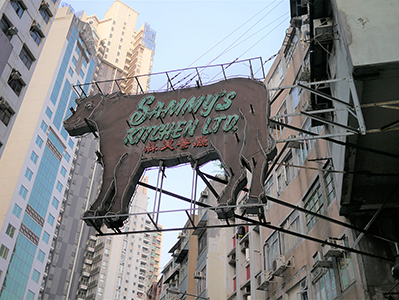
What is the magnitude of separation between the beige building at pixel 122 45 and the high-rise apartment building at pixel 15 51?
11786 centimetres

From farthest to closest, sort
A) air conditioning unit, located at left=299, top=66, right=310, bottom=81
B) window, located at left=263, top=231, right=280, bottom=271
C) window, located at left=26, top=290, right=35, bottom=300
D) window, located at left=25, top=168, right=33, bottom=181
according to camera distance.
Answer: window, located at left=25, top=168, right=33, bottom=181 < window, located at left=26, top=290, right=35, bottom=300 < window, located at left=263, top=231, right=280, bottom=271 < air conditioning unit, located at left=299, top=66, right=310, bottom=81

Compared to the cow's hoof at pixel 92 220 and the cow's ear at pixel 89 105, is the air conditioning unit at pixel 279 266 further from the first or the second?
the cow's ear at pixel 89 105

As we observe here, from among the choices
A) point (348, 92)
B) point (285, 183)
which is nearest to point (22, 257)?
point (285, 183)

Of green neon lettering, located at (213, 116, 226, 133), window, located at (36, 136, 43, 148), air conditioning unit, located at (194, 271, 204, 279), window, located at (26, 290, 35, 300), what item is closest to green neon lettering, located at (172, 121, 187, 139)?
green neon lettering, located at (213, 116, 226, 133)

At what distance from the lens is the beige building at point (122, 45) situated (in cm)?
16550

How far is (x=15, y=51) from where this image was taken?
3906cm

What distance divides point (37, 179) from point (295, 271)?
1972 inches

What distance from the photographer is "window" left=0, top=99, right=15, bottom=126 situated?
122ft

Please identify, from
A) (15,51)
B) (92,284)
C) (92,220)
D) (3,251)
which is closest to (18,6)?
(15,51)

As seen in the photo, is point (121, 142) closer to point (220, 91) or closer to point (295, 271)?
point (220, 91)

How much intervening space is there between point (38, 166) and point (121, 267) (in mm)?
57909

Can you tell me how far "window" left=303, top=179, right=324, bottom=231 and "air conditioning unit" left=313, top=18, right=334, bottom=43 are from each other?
726 cm

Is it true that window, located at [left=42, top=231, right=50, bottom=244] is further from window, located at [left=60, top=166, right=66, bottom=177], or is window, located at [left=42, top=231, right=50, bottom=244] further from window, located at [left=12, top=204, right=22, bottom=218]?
window, located at [left=60, top=166, right=66, bottom=177]

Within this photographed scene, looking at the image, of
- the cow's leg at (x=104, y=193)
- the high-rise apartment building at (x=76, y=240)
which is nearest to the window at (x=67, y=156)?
the high-rise apartment building at (x=76, y=240)
